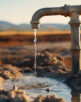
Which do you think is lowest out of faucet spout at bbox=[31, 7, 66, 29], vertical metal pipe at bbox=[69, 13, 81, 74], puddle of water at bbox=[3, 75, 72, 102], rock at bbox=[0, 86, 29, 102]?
puddle of water at bbox=[3, 75, 72, 102]

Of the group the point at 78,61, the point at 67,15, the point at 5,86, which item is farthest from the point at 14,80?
the point at 67,15

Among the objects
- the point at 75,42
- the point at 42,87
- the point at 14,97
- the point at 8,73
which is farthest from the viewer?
the point at 8,73

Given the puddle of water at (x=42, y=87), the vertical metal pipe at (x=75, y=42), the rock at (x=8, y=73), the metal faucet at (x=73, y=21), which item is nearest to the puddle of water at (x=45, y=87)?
the puddle of water at (x=42, y=87)

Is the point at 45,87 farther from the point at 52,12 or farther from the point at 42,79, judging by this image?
the point at 52,12

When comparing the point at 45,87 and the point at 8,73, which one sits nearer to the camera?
the point at 45,87

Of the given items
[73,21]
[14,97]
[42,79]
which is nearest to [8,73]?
[42,79]

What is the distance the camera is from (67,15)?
12.0 meters

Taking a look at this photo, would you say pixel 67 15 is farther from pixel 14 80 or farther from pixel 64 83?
pixel 14 80

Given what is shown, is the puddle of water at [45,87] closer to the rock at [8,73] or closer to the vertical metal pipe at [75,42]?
the rock at [8,73]

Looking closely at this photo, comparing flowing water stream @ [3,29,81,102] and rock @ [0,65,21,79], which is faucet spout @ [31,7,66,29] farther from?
rock @ [0,65,21,79]

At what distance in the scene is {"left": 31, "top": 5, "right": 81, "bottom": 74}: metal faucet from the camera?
462 inches

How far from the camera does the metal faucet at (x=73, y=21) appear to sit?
1173 cm

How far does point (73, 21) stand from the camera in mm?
11711

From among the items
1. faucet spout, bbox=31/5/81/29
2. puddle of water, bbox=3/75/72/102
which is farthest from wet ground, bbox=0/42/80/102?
faucet spout, bbox=31/5/81/29
